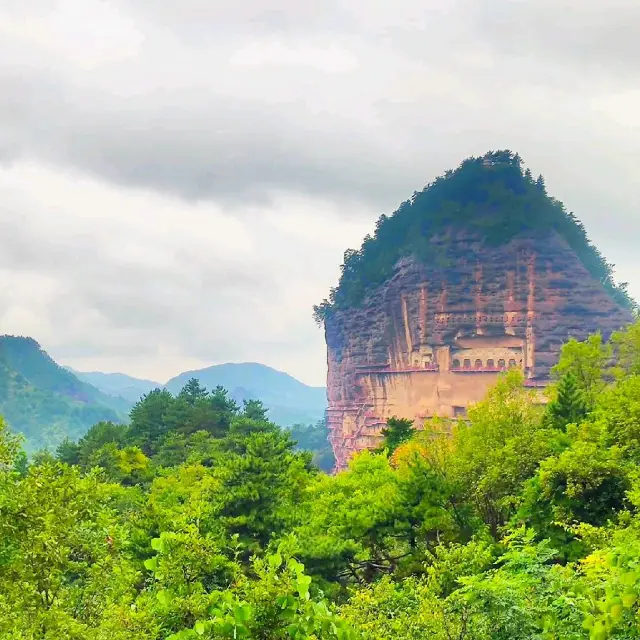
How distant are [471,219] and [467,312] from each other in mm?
10512

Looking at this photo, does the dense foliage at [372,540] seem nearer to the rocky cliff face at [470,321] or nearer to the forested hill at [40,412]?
the rocky cliff face at [470,321]

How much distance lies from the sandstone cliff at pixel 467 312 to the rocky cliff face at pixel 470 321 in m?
0.10

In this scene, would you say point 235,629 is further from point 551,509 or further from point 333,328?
point 333,328

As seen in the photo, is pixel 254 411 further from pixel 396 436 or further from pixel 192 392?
pixel 396 436

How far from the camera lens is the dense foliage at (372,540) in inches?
328

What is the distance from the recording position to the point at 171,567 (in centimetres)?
1122

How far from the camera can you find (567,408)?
25.0 metres

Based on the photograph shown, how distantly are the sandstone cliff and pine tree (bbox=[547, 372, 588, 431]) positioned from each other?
136 ft

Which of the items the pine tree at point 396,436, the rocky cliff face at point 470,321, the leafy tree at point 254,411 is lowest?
the pine tree at point 396,436

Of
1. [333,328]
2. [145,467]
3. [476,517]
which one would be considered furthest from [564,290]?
[476,517]

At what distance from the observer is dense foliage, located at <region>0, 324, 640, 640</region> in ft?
27.4

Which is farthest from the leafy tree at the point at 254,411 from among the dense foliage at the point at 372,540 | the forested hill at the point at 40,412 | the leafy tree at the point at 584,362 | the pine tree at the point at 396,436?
the forested hill at the point at 40,412

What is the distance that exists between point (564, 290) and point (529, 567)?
6220cm

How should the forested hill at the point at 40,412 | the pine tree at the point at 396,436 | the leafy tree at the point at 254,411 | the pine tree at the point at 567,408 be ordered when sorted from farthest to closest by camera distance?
the forested hill at the point at 40,412 → the leafy tree at the point at 254,411 → the pine tree at the point at 396,436 → the pine tree at the point at 567,408
